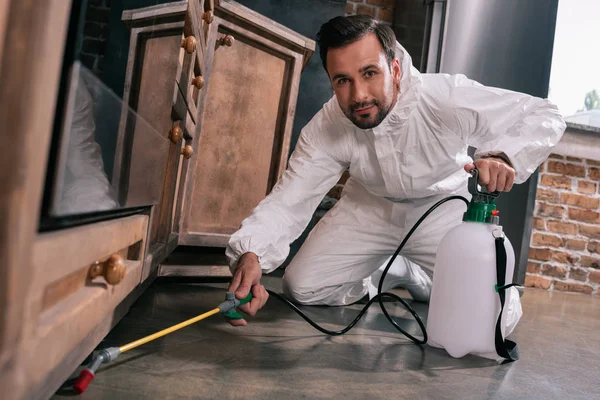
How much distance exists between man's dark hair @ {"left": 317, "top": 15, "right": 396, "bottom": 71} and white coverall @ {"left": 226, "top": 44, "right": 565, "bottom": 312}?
72 millimetres

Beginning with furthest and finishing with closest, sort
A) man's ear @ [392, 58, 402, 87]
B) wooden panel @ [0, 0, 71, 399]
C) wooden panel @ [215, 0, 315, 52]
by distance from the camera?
wooden panel @ [215, 0, 315, 52] → man's ear @ [392, 58, 402, 87] → wooden panel @ [0, 0, 71, 399]

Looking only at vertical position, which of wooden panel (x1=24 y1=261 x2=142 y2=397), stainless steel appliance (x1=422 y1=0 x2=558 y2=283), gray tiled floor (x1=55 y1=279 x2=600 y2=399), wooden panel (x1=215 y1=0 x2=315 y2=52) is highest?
stainless steel appliance (x1=422 y1=0 x2=558 y2=283)

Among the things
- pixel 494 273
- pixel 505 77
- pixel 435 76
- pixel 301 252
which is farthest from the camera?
pixel 505 77

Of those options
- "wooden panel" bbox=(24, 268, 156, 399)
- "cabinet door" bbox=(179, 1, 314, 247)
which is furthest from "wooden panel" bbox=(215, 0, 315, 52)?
"wooden panel" bbox=(24, 268, 156, 399)

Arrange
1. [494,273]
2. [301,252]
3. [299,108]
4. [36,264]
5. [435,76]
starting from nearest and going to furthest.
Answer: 1. [36,264]
2. [494,273]
3. [435,76]
4. [301,252]
5. [299,108]

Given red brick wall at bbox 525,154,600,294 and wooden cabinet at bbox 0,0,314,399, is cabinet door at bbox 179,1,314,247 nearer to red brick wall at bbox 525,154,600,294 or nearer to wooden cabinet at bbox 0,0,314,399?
wooden cabinet at bbox 0,0,314,399

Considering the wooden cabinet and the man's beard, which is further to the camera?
the man's beard

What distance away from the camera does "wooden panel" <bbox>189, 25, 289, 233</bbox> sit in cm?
184

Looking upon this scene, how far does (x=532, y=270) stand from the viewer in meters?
2.82

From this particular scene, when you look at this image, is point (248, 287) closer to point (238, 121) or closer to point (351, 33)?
point (351, 33)

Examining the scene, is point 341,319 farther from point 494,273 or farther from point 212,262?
point 212,262

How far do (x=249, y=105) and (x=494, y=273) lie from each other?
112 centimetres

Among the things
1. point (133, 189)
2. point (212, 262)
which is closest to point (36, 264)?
point (133, 189)

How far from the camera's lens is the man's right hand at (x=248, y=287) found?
1115mm
